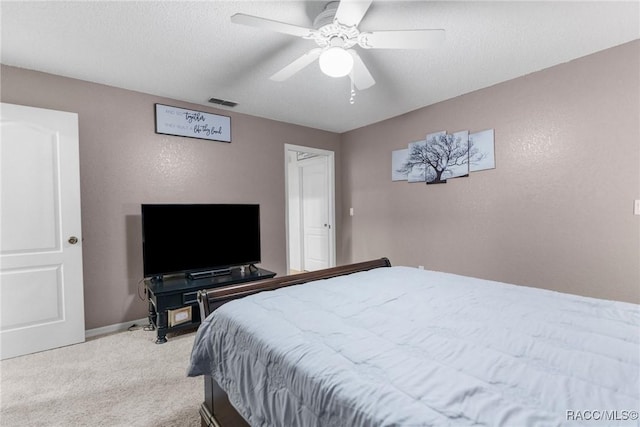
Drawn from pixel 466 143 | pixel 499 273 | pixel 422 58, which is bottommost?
pixel 499 273

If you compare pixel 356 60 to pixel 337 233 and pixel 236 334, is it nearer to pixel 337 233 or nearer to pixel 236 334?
pixel 236 334

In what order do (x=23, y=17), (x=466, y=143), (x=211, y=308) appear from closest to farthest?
1. (x=211, y=308)
2. (x=23, y=17)
3. (x=466, y=143)

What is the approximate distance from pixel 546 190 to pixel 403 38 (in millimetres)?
2062

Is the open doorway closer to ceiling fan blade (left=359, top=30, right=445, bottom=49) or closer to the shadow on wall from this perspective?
the shadow on wall

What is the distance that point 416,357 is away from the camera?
3.30 feet

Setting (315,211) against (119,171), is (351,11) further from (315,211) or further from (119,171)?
(315,211)

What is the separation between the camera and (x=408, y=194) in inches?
157

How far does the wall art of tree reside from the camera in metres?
3.41

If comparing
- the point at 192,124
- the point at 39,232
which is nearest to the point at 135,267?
the point at 39,232

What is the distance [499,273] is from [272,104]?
10.1 feet

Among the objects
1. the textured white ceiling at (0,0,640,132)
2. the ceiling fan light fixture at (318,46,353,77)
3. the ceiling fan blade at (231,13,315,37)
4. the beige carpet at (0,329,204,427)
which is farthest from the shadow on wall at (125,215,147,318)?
the ceiling fan light fixture at (318,46,353,77)

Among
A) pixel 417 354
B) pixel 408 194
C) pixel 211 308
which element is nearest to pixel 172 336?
pixel 211 308

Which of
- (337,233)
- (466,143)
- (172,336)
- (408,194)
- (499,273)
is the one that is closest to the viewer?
(172,336)

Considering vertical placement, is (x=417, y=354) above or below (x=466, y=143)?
below
